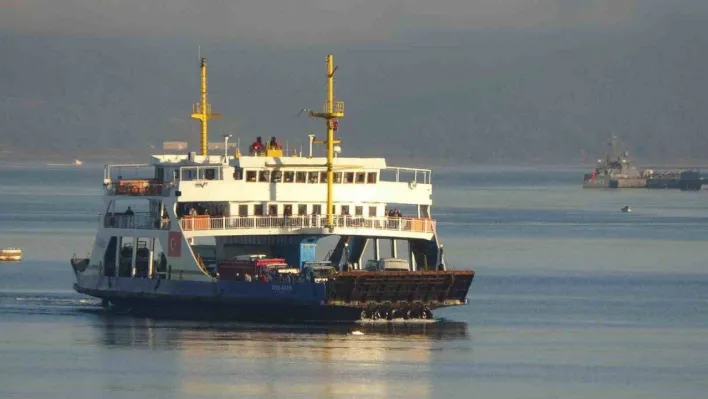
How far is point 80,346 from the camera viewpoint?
6669 cm

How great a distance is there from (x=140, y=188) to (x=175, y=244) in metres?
3.67

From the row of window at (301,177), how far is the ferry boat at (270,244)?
4 centimetres

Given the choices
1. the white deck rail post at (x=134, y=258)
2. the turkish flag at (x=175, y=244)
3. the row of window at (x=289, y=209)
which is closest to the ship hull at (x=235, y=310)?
the white deck rail post at (x=134, y=258)

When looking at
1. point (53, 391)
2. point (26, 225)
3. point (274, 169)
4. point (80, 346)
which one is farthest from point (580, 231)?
point (53, 391)

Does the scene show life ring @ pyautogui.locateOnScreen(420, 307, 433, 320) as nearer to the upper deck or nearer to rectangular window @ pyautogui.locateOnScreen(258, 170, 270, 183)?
the upper deck

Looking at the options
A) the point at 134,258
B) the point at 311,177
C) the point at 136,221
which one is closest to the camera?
the point at 311,177

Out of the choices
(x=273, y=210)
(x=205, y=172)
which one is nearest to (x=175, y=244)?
(x=205, y=172)

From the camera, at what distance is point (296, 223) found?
75.2m

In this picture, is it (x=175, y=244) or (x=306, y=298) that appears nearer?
(x=306, y=298)

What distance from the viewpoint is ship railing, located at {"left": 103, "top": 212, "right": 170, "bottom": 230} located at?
75.2 m

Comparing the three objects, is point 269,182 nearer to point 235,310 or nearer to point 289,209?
point 289,209

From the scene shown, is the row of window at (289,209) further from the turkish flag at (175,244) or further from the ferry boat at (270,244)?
the turkish flag at (175,244)

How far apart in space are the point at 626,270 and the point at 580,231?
144ft

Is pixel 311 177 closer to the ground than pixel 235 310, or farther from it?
farther from it
